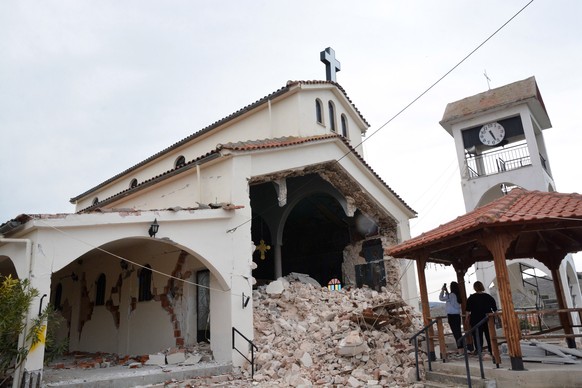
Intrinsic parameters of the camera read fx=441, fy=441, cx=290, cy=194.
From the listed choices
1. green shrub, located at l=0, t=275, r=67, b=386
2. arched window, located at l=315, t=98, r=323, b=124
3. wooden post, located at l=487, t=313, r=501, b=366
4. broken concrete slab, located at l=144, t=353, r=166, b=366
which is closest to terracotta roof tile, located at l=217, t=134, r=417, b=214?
arched window, located at l=315, t=98, r=323, b=124

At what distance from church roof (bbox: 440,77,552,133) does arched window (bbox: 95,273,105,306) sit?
17340 mm

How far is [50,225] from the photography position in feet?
27.9

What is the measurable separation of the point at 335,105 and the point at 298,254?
8.23m

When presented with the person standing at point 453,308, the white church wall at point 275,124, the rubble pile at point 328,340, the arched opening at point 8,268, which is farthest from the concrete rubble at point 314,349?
the white church wall at point 275,124

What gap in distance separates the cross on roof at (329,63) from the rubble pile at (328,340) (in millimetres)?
9234

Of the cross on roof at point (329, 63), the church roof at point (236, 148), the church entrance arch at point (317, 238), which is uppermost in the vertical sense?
the cross on roof at point (329, 63)

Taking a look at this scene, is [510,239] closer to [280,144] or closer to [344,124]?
[280,144]

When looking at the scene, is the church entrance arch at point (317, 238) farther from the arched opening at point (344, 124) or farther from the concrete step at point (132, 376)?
the concrete step at point (132, 376)

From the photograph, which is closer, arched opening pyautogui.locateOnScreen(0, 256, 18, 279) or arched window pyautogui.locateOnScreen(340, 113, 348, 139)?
arched opening pyautogui.locateOnScreen(0, 256, 18, 279)

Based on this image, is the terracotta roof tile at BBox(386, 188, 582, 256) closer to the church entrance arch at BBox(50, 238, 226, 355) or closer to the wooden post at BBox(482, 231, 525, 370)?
the wooden post at BBox(482, 231, 525, 370)

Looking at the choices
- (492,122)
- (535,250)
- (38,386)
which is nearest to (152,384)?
(38,386)

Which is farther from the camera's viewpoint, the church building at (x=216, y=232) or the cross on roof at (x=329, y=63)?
the cross on roof at (x=329, y=63)

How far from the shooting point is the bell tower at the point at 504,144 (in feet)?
65.6

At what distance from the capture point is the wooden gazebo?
7531 millimetres
